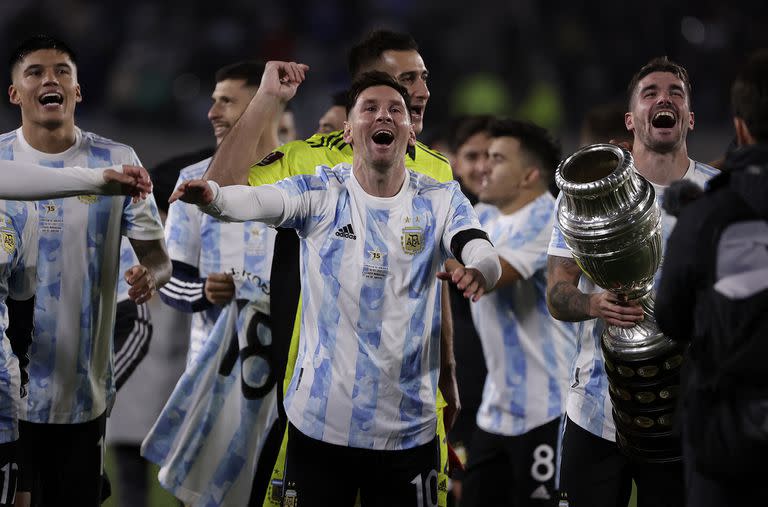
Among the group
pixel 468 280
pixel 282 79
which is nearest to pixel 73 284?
pixel 282 79

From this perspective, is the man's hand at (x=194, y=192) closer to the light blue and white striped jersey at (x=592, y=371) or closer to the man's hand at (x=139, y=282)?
the man's hand at (x=139, y=282)

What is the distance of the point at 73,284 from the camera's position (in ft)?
16.3

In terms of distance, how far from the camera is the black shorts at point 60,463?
16.4 ft

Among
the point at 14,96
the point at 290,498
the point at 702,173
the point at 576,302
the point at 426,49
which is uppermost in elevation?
the point at 426,49

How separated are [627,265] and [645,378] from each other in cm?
41

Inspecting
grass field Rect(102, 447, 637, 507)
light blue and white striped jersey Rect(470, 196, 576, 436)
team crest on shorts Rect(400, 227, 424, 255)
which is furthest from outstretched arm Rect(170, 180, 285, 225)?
grass field Rect(102, 447, 637, 507)

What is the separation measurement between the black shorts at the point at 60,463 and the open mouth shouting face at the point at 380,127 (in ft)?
5.78

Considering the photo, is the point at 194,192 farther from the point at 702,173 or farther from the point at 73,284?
the point at 702,173

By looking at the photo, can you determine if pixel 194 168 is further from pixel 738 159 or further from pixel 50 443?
pixel 738 159

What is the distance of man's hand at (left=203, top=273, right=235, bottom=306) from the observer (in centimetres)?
557

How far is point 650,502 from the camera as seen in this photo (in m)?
4.29

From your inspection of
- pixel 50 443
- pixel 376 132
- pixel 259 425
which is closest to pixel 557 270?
pixel 376 132

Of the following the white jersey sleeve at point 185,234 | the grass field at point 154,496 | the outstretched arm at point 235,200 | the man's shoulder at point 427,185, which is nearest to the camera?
the outstretched arm at point 235,200

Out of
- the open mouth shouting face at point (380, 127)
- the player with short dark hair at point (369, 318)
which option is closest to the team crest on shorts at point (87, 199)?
the player with short dark hair at point (369, 318)
